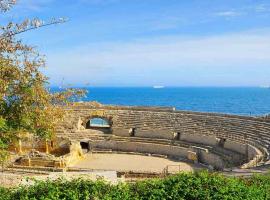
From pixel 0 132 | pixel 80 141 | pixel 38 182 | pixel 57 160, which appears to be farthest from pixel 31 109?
pixel 80 141

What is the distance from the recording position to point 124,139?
3906 cm

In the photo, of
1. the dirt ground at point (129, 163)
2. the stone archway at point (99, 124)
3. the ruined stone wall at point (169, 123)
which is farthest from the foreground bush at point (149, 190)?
the stone archway at point (99, 124)

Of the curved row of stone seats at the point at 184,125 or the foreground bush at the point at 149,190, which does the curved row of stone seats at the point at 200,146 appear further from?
the foreground bush at the point at 149,190

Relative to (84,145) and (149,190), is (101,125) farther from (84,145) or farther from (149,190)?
(149,190)

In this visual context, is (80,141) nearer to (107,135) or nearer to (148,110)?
(107,135)

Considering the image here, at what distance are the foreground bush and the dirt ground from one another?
18.0 metres

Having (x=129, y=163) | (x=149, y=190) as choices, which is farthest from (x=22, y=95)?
(x=129, y=163)

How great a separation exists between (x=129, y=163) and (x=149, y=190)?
21626 mm

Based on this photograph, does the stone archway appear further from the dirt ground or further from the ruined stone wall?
the dirt ground

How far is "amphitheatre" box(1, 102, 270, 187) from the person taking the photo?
102ft

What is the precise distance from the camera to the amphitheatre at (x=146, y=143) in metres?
31.1

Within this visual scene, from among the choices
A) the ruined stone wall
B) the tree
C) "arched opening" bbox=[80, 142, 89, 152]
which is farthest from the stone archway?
the tree

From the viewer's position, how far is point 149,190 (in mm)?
11969

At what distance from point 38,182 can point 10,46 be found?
656 centimetres
